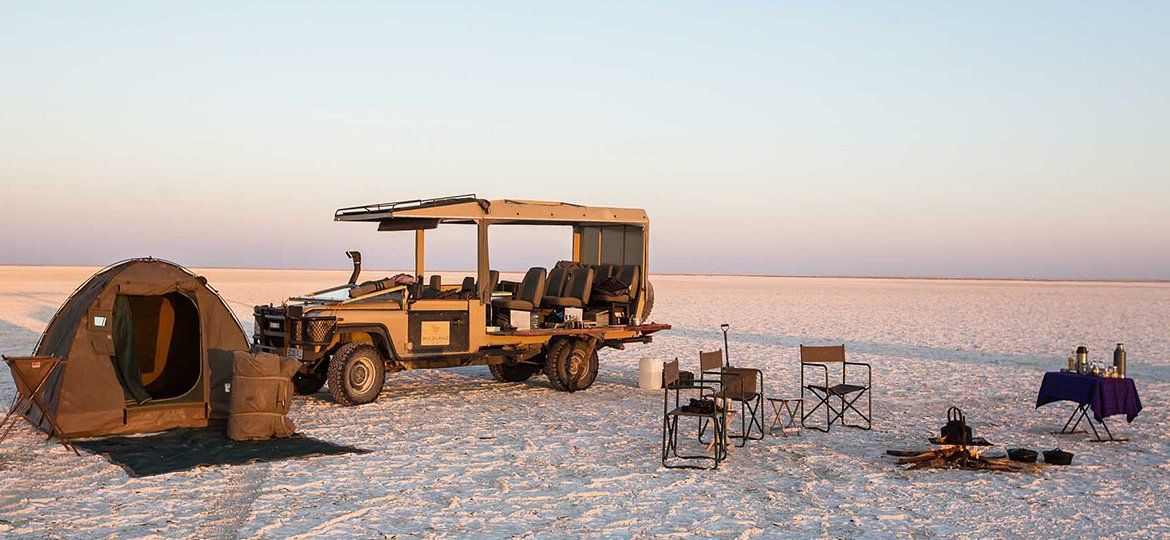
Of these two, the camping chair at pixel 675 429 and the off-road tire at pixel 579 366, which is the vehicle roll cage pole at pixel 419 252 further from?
the camping chair at pixel 675 429

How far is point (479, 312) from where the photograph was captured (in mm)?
12742

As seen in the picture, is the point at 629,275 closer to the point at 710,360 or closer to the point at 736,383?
the point at 710,360

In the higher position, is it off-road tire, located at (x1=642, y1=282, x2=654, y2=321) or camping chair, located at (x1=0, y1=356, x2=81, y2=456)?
off-road tire, located at (x1=642, y1=282, x2=654, y2=321)

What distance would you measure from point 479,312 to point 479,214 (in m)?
1.21

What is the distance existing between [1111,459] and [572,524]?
530cm

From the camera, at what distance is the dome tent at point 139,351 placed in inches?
388

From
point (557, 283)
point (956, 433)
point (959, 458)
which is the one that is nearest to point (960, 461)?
point (959, 458)

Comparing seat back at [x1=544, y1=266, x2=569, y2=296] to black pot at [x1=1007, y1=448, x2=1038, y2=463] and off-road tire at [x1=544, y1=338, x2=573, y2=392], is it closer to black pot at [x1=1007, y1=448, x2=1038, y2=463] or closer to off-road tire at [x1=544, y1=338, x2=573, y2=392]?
off-road tire at [x1=544, y1=338, x2=573, y2=392]

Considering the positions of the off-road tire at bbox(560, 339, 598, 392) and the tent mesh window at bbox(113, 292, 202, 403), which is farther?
the off-road tire at bbox(560, 339, 598, 392)

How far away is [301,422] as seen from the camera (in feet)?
35.7

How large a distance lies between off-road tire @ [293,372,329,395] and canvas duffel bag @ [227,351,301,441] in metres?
2.82

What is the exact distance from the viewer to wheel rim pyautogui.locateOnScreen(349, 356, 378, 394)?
12023mm

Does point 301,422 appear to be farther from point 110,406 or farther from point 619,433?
point 619,433

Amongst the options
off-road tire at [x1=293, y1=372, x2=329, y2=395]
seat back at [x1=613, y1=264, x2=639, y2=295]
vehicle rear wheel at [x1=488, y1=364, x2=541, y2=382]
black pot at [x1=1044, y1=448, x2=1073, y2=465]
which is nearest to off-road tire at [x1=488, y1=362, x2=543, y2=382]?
vehicle rear wheel at [x1=488, y1=364, x2=541, y2=382]
